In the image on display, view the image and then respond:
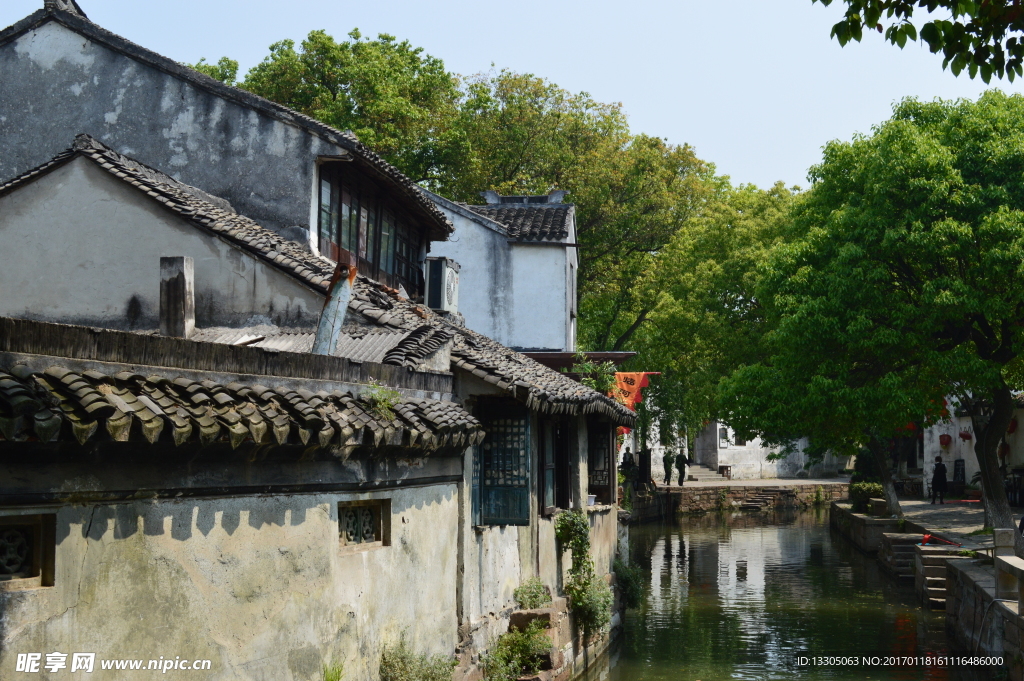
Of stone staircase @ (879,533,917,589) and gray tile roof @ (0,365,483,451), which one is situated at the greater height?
gray tile roof @ (0,365,483,451)

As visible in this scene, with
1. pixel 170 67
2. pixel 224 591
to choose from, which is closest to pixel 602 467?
pixel 170 67

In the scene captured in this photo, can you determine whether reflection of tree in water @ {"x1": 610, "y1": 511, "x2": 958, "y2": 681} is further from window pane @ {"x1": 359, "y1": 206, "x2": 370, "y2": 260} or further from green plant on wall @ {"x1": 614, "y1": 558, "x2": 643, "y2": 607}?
window pane @ {"x1": 359, "y1": 206, "x2": 370, "y2": 260}

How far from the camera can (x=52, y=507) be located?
22.0 ft

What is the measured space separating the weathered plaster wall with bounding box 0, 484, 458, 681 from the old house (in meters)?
0.02

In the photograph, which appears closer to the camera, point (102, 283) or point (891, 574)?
point (102, 283)

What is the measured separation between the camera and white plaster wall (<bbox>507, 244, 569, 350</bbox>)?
28391 mm

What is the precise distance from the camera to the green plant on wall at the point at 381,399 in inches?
380

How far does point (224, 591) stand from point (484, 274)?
2104 cm

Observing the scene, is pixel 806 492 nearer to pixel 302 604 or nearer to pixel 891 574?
pixel 891 574

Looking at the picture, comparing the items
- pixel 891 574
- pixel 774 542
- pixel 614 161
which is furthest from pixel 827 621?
pixel 614 161

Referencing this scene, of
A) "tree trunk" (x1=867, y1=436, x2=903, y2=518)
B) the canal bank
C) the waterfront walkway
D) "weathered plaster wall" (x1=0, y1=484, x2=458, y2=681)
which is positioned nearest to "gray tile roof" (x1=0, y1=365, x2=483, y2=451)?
"weathered plaster wall" (x1=0, y1=484, x2=458, y2=681)

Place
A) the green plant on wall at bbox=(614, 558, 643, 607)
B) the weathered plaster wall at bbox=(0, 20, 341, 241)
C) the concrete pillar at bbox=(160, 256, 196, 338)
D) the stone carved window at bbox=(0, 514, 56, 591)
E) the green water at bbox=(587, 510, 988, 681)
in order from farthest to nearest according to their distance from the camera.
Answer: the green plant on wall at bbox=(614, 558, 643, 607)
the green water at bbox=(587, 510, 988, 681)
the weathered plaster wall at bbox=(0, 20, 341, 241)
the concrete pillar at bbox=(160, 256, 196, 338)
the stone carved window at bbox=(0, 514, 56, 591)

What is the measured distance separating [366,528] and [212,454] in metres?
2.38

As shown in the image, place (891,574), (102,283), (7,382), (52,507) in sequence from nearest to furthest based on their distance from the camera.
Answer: (7,382)
(52,507)
(102,283)
(891,574)
